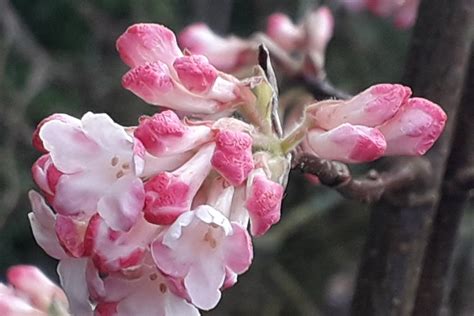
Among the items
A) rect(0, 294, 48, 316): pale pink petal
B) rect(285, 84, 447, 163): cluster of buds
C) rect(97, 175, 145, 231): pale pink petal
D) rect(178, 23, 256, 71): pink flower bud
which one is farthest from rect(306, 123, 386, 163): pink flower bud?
rect(178, 23, 256, 71): pink flower bud

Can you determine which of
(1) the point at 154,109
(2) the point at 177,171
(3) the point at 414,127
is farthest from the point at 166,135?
(1) the point at 154,109

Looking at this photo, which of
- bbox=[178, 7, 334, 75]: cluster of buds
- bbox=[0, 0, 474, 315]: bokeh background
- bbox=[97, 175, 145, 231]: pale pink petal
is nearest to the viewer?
bbox=[97, 175, 145, 231]: pale pink petal

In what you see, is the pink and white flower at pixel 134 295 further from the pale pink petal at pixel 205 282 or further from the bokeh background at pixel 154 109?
the bokeh background at pixel 154 109

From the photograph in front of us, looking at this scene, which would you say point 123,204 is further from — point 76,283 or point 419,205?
point 419,205

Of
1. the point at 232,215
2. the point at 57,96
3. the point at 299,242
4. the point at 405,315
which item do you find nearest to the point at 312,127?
the point at 232,215

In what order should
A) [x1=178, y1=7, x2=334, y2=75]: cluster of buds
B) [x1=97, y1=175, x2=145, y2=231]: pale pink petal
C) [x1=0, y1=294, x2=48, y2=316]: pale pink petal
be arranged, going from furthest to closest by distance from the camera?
[x1=178, y1=7, x2=334, y2=75]: cluster of buds
[x1=0, y1=294, x2=48, y2=316]: pale pink petal
[x1=97, y1=175, x2=145, y2=231]: pale pink petal

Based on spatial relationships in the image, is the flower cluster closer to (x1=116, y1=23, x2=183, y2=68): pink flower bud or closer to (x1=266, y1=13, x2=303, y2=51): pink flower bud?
(x1=116, y1=23, x2=183, y2=68): pink flower bud
